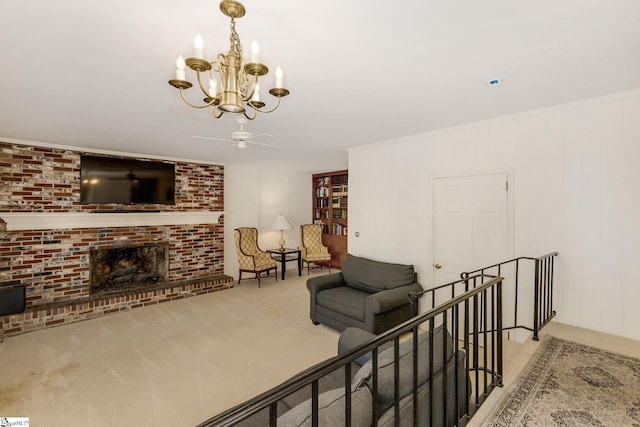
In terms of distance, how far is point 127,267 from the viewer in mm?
5051

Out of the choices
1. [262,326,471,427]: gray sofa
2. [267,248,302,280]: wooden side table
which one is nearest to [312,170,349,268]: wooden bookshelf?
[267,248,302,280]: wooden side table

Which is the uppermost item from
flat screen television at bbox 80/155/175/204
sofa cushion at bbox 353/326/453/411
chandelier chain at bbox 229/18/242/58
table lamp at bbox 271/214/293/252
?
chandelier chain at bbox 229/18/242/58

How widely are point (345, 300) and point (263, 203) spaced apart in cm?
389

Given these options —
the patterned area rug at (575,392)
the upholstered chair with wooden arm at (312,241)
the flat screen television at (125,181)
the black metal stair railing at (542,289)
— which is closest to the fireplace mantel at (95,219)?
the flat screen television at (125,181)

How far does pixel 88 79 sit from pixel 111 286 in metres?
3.88

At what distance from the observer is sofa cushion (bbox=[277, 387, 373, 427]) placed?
107 centimetres

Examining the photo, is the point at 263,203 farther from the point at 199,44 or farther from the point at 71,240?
the point at 199,44

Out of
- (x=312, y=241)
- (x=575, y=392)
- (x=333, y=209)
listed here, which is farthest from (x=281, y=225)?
(x=575, y=392)

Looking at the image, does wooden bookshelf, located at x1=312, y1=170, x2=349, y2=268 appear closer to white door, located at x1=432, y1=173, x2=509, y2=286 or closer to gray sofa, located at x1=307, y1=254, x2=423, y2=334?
gray sofa, located at x1=307, y1=254, x2=423, y2=334

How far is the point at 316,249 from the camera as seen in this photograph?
7.13 m

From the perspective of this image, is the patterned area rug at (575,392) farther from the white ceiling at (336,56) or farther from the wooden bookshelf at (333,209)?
the wooden bookshelf at (333,209)

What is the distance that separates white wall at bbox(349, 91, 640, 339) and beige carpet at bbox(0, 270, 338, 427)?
241cm

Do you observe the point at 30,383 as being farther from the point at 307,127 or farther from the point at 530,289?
the point at 530,289

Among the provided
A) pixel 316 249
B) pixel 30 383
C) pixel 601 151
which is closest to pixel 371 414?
pixel 601 151
